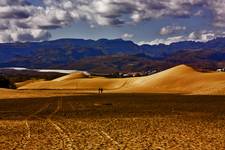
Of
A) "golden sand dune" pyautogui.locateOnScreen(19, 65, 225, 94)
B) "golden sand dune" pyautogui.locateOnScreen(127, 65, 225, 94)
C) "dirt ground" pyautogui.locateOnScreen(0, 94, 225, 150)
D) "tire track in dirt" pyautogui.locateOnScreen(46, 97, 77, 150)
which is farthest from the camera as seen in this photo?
"golden sand dune" pyautogui.locateOnScreen(127, 65, 225, 94)

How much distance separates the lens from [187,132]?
954 inches

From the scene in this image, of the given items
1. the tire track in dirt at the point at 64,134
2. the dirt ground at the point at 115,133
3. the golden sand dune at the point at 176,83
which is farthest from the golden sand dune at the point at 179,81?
the tire track in dirt at the point at 64,134

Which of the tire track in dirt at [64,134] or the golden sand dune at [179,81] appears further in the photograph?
the golden sand dune at [179,81]

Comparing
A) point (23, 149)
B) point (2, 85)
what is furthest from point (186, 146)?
point (2, 85)

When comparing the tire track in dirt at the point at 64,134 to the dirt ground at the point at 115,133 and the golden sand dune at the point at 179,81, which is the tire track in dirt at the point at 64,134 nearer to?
the dirt ground at the point at 115,133

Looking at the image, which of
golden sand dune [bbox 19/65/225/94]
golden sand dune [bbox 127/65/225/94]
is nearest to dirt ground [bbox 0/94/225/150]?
golden sand dune [bbox 19/65/225/94]

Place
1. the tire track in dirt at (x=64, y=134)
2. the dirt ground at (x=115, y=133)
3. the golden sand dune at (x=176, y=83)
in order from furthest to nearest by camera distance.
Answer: the golden sand dune at (x=176, y=83) < the dirt ground at (x=115, y=133) < the tire track in dirt at (x=64, y=134)

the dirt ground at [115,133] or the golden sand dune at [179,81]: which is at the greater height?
the golden sand dune at [179,81]

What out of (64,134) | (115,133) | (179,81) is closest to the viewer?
(64,134)

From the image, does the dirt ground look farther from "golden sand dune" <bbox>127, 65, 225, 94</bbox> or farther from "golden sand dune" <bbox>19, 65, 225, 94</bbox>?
"golden sand dune" <bbox>127, 65, 225, 94</bbox>

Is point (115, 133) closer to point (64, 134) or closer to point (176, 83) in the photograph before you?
point (64, 134)

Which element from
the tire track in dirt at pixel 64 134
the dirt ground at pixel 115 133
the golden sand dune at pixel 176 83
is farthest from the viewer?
the golden sand dune at pixel 176 83

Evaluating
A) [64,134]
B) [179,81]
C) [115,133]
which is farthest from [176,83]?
[64,134]

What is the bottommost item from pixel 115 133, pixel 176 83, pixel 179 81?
pixel 115 133
